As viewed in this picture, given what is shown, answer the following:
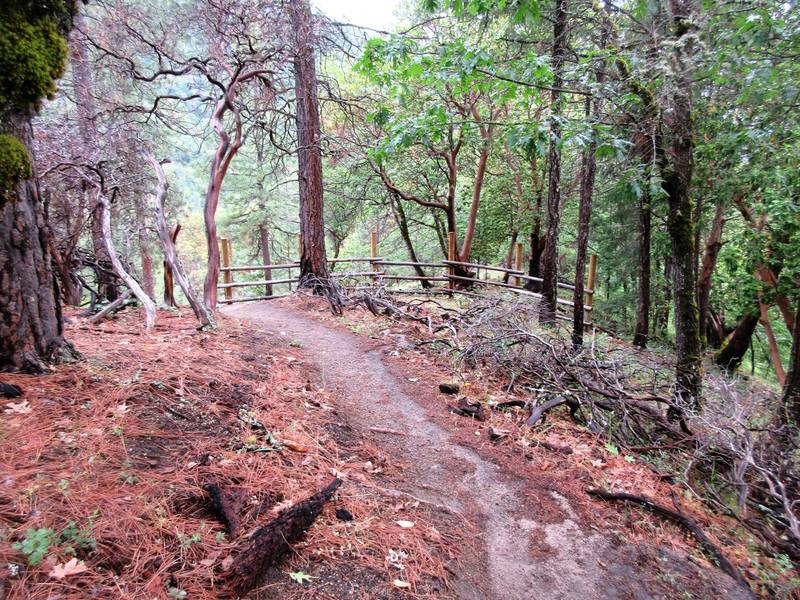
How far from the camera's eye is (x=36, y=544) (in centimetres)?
144

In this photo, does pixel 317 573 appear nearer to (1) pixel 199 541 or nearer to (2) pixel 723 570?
(1) pixel 199 541

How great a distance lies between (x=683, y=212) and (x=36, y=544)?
5881 mm

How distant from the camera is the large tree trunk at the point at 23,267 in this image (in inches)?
95.7

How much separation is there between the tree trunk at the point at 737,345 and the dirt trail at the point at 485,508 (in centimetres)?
1152

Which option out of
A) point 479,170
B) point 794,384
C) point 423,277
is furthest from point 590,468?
point 479,170

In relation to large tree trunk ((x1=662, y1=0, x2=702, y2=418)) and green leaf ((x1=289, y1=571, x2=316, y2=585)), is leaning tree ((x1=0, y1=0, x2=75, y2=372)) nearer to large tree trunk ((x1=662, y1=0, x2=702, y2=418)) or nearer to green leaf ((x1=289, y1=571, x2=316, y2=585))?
green leaf ((x1=289, y1=571, x2=316, y2=585))

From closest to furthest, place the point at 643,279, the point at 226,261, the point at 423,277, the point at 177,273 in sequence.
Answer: the point at 177,273 < the point at 643,279 < the point at 226,261 < the point at 423,277

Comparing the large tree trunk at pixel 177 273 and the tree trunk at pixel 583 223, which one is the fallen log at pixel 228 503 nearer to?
the large tree trunk at pixel 177 273

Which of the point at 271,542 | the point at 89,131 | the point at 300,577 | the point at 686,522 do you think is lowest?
the point at 686,522

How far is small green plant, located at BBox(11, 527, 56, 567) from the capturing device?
1406mm

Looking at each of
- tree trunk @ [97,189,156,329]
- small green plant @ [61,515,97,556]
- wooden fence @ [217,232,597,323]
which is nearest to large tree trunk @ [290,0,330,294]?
wooden fence @ [217,232,597,323]

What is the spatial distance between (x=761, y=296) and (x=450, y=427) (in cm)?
904

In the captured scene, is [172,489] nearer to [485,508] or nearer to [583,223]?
[485,508]

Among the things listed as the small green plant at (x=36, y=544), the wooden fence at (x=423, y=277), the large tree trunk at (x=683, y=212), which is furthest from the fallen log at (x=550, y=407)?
the wooden fence at (x=423, y=277)
